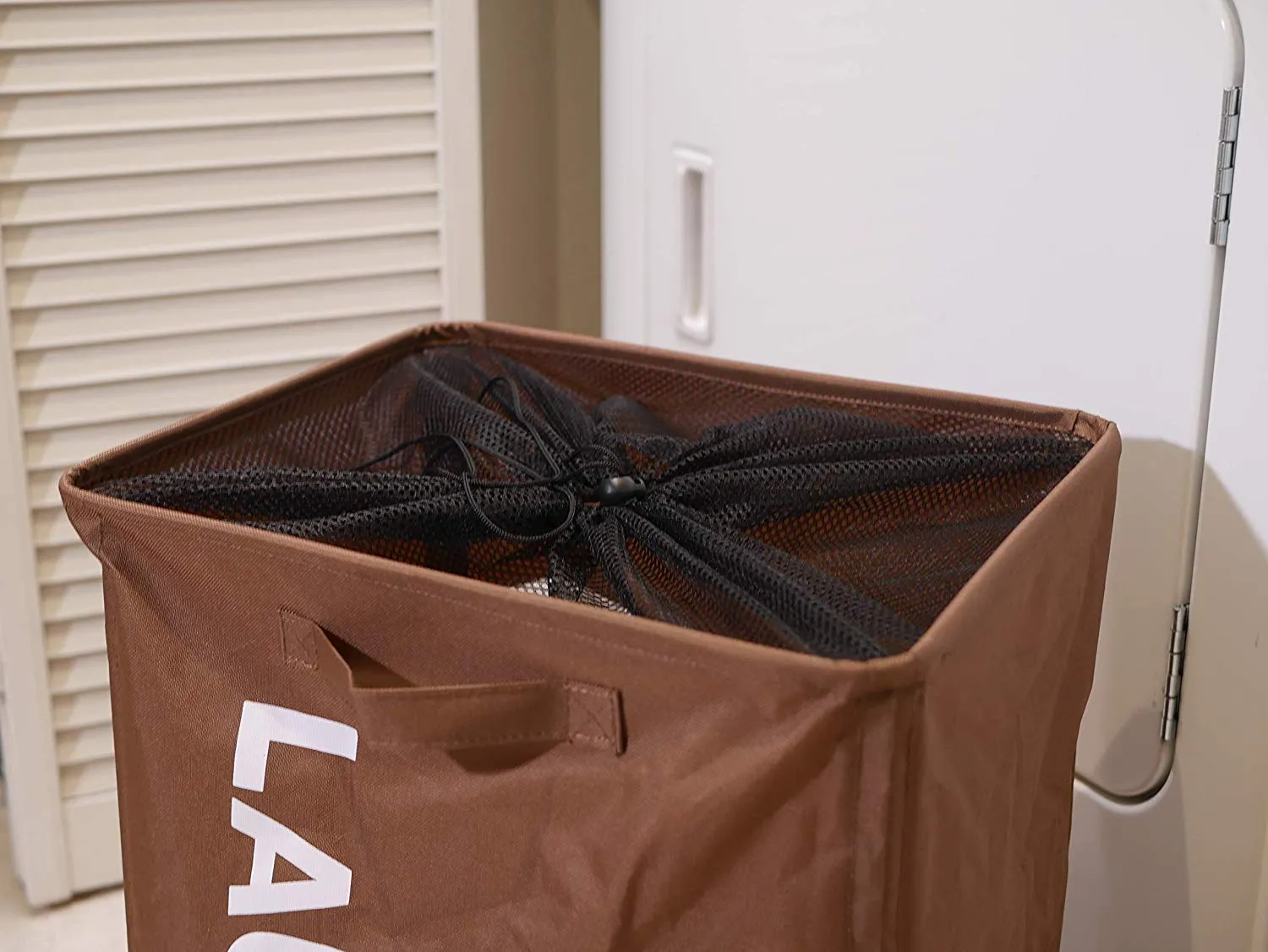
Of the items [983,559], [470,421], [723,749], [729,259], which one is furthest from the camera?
[729,259]

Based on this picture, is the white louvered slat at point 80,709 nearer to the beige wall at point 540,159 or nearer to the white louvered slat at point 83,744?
the white louvered slat at point 83,744

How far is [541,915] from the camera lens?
1.73 ft

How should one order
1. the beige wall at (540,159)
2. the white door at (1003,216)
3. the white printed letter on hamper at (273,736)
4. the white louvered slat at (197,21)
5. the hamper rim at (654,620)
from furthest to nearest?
the beige wall at (540,159) < the white louvered slat at (197,21) < the white door at (1003,216) < the white printed letter on hamper at (273,736) < the hamper rim at (654,620)

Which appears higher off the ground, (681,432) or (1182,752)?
(681,432)

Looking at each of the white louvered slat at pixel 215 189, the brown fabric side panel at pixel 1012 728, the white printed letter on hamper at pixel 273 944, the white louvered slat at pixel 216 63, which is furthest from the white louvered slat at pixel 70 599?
the brown fabric side panel at pixel 1012 728

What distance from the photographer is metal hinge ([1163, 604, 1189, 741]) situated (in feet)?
2.29

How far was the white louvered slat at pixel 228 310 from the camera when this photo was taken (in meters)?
1.20

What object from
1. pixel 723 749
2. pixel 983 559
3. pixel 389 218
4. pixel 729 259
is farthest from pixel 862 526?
pixel 389 218

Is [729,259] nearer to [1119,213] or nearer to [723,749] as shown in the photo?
[1119,213]

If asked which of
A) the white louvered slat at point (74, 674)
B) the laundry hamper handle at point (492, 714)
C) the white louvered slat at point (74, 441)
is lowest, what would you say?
the white louvered slat at point (74, 674)

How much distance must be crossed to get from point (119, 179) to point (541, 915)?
86 cm

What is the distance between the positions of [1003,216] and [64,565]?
87 cm

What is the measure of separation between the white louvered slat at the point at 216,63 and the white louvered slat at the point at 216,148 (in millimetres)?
41

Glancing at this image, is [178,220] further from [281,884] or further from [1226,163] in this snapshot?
[1226,163]
